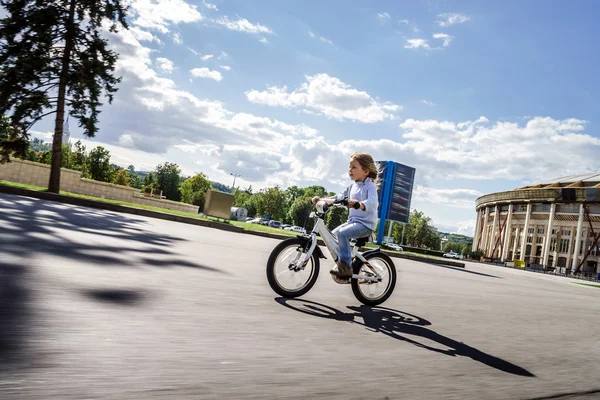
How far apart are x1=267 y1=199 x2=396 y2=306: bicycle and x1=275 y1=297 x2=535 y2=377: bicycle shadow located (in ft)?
0.62

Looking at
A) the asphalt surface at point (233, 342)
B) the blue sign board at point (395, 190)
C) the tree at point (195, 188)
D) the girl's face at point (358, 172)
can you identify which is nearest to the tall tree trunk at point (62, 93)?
the asphalt surface at point (233, 342)

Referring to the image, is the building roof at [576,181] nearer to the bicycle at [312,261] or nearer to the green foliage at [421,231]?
the green foliage at [421,231]

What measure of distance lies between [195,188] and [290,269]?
10151cm

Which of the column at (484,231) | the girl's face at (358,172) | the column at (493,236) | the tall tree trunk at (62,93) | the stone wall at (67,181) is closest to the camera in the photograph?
the girl's face at (358,172)

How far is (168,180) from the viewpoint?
97.5 meters

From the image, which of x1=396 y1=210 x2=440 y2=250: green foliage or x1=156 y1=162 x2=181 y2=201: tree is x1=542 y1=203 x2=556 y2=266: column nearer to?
x1=396 y1=210 x2=440 y2=250: green foliage

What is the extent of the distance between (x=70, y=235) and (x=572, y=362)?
7064 mm

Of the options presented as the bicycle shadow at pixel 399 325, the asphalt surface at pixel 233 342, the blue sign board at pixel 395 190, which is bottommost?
the bicycle shadow at pixel 399 325

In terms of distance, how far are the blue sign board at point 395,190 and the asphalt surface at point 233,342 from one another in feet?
189

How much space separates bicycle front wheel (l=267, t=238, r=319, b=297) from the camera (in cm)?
477

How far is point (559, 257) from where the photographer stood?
85.2m

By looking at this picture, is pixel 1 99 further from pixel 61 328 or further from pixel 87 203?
pixel 61 328

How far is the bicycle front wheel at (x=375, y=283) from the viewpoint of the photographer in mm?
5199

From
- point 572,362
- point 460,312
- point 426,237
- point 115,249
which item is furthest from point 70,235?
point 426,237
